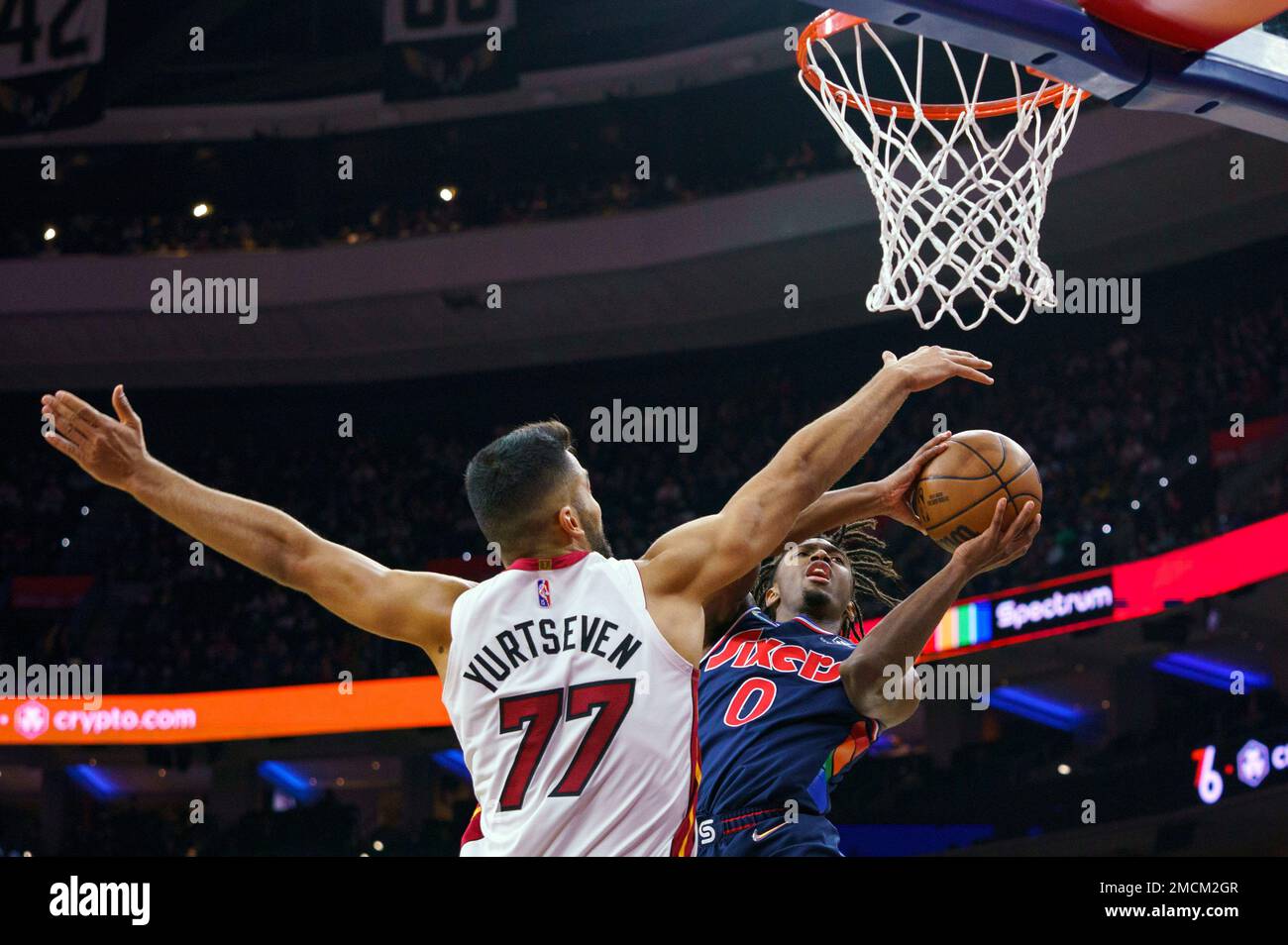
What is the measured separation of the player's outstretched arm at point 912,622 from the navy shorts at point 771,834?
36cm

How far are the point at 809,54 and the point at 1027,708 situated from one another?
9978 mm

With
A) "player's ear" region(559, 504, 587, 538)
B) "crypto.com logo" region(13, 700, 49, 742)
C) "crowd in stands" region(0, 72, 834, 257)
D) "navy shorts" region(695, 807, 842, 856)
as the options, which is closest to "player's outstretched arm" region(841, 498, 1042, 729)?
"navy shorts" region(695, 807, 842, 856)

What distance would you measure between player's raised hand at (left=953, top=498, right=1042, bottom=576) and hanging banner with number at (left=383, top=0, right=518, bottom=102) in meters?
10.2

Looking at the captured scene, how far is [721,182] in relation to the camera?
1484 centimetres

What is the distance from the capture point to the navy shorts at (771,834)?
3789 mm

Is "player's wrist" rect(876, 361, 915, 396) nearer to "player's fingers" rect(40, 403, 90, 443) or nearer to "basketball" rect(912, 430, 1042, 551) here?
"basketball" rect(912, 430, 1042, 551)

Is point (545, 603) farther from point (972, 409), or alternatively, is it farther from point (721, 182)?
point (721, 182)

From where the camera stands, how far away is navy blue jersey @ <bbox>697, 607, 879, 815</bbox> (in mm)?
3889

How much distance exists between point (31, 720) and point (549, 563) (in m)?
10.9

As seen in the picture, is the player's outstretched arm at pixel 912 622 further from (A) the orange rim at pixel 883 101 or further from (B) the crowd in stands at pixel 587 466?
(B) the crowd in stands at pixel 587 466

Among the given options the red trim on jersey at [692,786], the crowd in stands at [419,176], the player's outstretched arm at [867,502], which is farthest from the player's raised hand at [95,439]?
the crowd in stands at [419,176]

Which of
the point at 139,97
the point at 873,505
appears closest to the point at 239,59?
the point at 139,97

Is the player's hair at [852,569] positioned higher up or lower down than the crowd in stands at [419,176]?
lower down

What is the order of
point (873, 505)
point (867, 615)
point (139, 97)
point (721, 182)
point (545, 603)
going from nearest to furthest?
1. point (545, 603)
2. point (873, 505)
3. point (867, 615)
4. point (721, 182)
5. point (139, 97)
